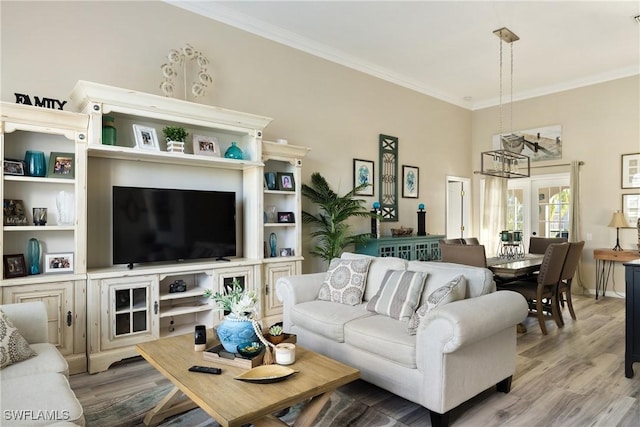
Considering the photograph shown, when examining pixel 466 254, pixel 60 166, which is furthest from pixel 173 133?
pixel 466 254

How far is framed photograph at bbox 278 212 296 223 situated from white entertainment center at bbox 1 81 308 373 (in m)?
0.03

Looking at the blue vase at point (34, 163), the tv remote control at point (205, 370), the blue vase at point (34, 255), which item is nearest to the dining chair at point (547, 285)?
the tv remote control at point (205, 370)

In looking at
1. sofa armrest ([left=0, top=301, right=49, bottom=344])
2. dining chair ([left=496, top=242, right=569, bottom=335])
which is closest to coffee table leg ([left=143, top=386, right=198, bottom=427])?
sofa armrest ([left=0, top=301, right=49, bottom=344])

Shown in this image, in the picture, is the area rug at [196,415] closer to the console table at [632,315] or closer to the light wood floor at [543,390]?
the light wood floor at [543,390]

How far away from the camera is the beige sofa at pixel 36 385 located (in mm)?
1666

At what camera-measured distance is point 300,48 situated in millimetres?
5152

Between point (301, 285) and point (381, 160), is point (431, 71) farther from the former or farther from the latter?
point (301, 285)

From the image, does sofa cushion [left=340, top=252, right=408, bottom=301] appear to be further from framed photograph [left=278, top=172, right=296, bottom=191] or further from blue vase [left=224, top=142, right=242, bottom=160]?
blue vase [left=224, top=142, right=242, bottom=160]

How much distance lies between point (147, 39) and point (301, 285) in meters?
2.85

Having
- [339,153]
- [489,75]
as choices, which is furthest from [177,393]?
[489,75]

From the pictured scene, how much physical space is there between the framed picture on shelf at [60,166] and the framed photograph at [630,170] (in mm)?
7233

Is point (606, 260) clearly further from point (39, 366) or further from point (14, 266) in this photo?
point (14, 266)

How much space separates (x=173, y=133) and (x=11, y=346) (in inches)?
85.6

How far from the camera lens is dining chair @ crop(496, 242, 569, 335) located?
417 cm
